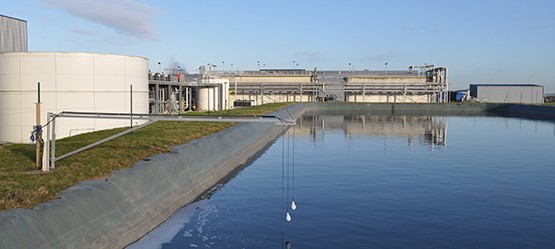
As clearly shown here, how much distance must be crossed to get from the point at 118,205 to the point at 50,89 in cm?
1963

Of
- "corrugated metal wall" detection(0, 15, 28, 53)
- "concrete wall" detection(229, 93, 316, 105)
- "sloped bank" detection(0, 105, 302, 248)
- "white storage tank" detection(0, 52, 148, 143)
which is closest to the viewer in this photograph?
"sloped bank" detection(0, 105, 302, 248)

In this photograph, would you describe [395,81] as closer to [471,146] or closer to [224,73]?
[224,73]

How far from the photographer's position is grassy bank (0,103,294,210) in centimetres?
1452

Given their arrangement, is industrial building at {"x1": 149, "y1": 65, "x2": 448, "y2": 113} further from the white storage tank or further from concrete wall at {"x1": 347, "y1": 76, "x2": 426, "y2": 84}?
the white storage tank

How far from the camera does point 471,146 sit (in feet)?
138

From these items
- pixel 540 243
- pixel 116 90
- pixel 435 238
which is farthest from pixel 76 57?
pixel 540 243

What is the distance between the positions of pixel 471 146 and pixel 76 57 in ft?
101

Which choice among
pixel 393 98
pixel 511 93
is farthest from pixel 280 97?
pixel 511 93

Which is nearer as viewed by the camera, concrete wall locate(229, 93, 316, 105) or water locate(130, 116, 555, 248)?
water locate(130, 116, 555, 248)

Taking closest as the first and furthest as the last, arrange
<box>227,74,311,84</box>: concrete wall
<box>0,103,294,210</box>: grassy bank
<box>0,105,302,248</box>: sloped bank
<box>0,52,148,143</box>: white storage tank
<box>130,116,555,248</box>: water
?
<box>0,105,302,248</box>: sloped bank
<box>0,103,294,210</box>: grassy bank
<box>130,116,555,248</box>: water
<box>0,52,148,143</box>: white storage tank
<box>227,74,311,84</box>: concrete wall

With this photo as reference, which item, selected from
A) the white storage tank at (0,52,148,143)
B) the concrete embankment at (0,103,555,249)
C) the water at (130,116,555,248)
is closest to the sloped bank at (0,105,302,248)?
the concrete embankment at (0,103,555,249)

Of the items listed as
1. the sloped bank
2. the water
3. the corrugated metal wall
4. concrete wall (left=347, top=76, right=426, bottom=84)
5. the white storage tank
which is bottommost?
the water

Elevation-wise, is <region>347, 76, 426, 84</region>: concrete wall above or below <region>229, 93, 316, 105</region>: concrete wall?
above

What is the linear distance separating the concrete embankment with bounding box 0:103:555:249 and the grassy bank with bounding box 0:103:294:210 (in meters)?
0.57
